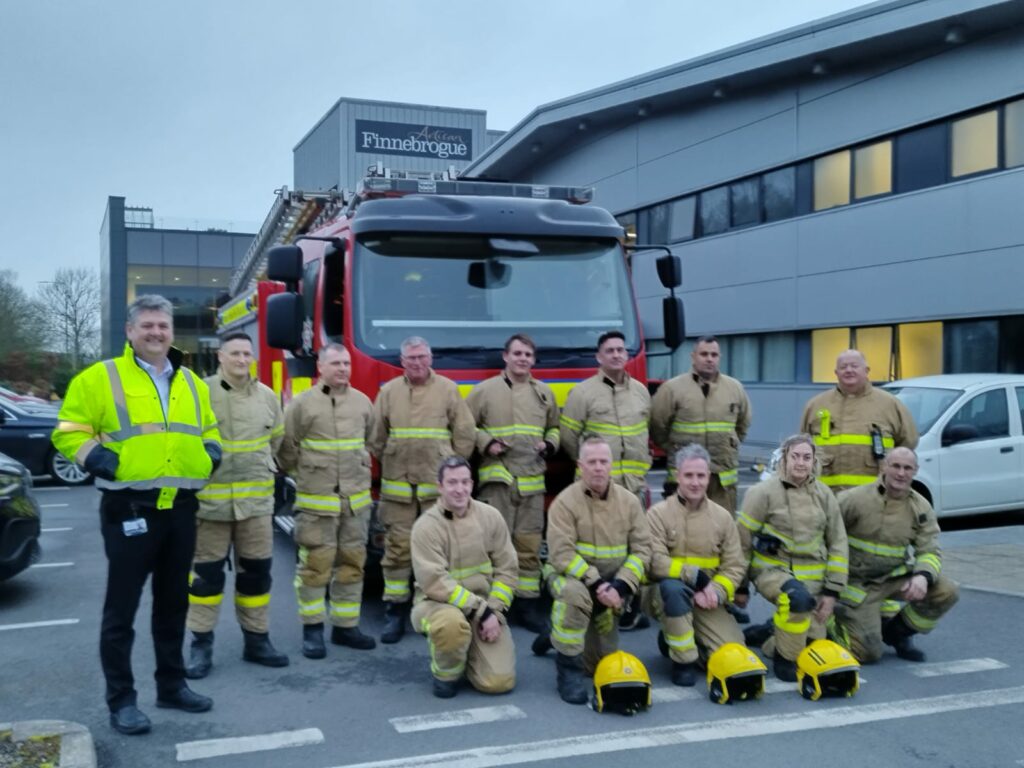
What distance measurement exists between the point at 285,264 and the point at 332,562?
225 cm

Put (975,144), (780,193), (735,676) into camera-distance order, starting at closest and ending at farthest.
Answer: (735,676) → (975,144) → (780,193)

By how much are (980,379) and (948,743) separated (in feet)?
23.0

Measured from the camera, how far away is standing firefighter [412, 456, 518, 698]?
549cm

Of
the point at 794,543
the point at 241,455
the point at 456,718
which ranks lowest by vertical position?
the point at 456,718

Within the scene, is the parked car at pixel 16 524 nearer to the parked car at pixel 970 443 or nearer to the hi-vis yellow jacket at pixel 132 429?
the hi-vis yellow jacket at pixel 132 429

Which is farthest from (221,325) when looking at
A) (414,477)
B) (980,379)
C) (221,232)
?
(221,232)

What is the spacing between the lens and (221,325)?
1258cm

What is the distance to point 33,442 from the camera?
1405 cm

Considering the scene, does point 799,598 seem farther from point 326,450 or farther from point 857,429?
point 326,450

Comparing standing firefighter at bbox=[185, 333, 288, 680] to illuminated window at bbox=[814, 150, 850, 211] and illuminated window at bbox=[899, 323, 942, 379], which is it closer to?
illuminated window at bbox=[899, 323, 942, 379]

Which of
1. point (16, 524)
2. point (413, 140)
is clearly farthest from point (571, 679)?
point (413, 140)

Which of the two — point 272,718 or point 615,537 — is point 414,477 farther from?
point 272,718

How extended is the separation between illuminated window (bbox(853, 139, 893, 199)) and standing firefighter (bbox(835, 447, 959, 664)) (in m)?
12.6

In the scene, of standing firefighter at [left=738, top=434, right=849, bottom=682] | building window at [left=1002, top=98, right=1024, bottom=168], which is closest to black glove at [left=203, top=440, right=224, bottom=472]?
standing firefighter at [left=738, top=434, right=849, bottom=682]
